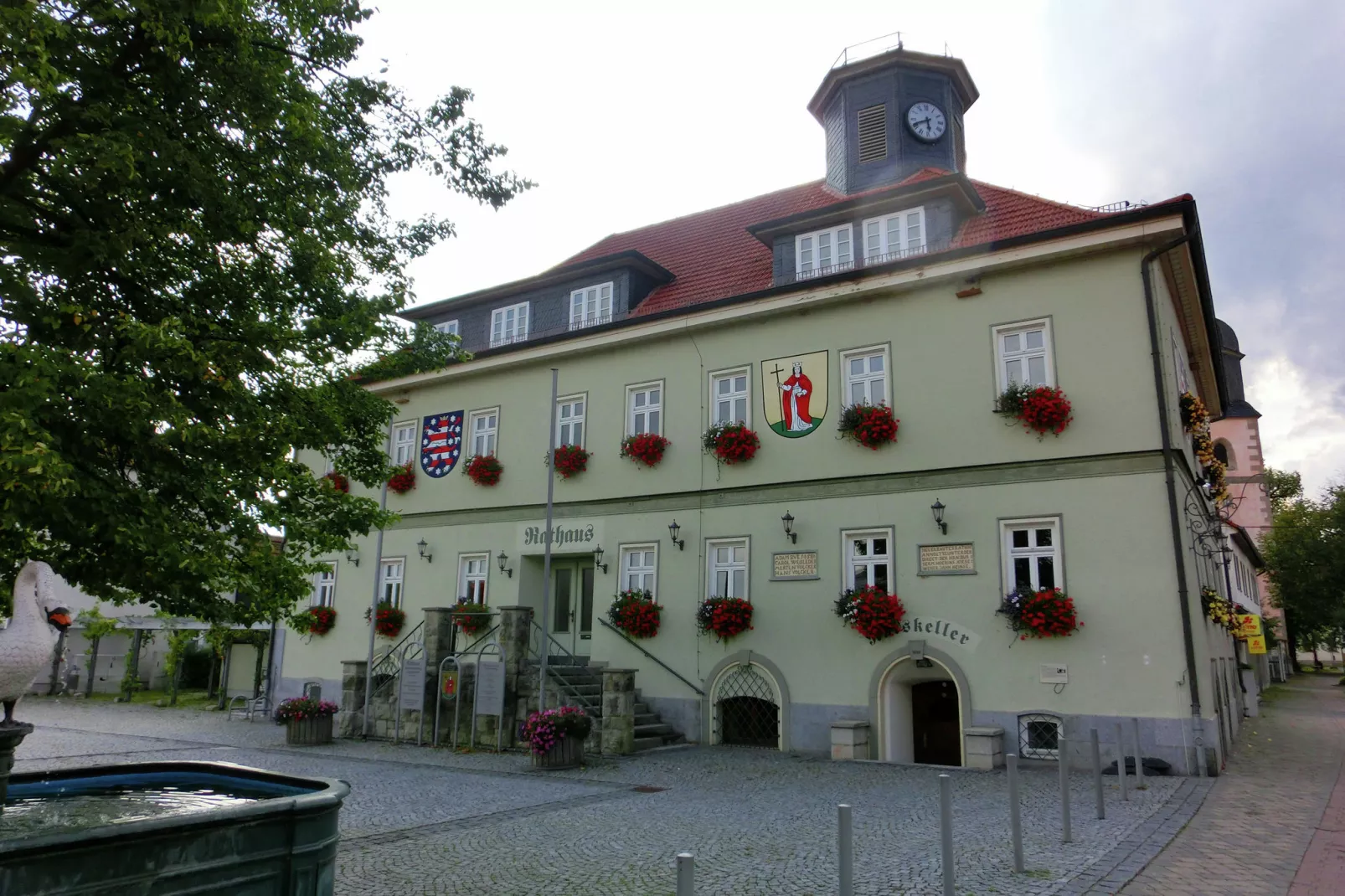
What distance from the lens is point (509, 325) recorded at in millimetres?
22344

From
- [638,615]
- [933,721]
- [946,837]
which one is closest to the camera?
[946,837]

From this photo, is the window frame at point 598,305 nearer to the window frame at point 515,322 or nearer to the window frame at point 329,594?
the window frame at point 515,322

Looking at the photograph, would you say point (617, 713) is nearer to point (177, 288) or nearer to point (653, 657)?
point (653, 657)

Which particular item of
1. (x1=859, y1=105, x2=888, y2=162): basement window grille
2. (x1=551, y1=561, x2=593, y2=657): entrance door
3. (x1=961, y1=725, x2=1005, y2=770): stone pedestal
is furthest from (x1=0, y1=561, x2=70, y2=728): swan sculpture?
(x1=859, y1=105, x2=888, y2=162): basement window grille

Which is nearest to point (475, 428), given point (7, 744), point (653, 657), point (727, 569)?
point (653, 657)

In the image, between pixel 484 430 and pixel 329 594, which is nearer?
pixel 484 430

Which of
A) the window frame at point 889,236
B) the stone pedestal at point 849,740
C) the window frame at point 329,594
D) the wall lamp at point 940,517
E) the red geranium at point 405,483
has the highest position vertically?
the window frame at point 889,236

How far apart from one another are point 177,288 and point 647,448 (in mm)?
10335

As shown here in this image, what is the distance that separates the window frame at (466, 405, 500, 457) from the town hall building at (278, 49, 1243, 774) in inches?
1.7

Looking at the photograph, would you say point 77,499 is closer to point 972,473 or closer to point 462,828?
point 462,828

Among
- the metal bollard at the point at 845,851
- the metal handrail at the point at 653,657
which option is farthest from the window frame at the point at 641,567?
the metal bollard at the point at 845,851

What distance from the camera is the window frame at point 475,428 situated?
2105cm

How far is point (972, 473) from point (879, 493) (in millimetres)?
1584

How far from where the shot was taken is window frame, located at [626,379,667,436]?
18.6 metres
